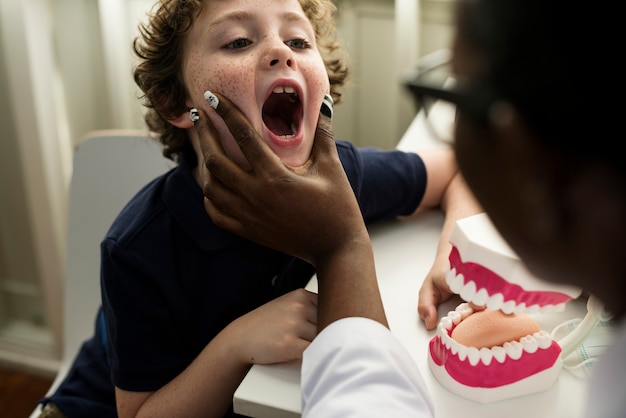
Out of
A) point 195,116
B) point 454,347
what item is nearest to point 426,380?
point 454,347

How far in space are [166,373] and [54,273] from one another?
1.09 m

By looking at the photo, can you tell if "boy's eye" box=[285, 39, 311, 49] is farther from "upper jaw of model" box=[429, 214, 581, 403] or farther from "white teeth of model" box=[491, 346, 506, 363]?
"white teeth of model" box=[491, 346, 506, 363]

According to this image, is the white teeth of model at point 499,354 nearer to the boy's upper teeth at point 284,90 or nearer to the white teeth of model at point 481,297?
the white teeth of model at point 481,297

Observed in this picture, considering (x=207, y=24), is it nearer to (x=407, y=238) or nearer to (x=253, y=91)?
(x=253, y=91)

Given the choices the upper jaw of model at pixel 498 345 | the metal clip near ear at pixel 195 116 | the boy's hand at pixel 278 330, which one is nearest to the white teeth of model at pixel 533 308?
the upper jaw of model at pixel 498 345

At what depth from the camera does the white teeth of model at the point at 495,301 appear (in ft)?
2.40

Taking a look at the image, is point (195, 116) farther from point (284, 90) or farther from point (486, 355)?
point (486, 355)

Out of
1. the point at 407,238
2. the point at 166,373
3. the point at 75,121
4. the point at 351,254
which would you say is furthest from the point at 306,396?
the point at 75,121

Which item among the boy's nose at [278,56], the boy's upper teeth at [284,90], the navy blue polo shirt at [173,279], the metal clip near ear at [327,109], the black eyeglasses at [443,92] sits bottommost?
the navy blue polo shirt at [173,279]

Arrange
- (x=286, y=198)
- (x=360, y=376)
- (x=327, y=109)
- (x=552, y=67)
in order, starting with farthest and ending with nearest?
(x=327, y=109)
(x=286, y=198)
(x=360, y=376)
(x=552, y=67)

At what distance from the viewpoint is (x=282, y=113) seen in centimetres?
101

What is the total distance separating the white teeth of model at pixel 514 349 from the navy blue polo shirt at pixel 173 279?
34 cm

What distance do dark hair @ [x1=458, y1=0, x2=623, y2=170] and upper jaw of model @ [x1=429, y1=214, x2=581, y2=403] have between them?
11.6 inches

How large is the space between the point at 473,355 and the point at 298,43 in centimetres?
47
